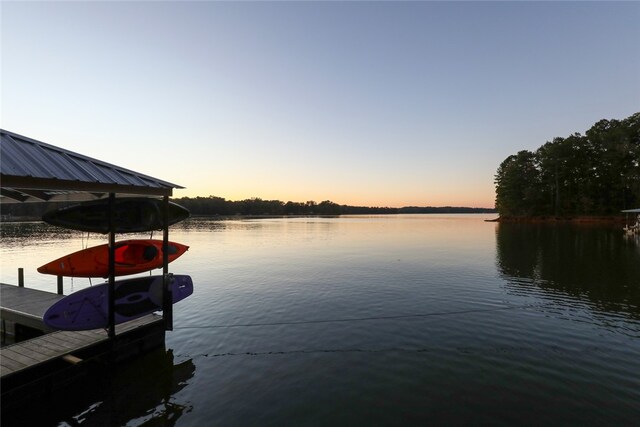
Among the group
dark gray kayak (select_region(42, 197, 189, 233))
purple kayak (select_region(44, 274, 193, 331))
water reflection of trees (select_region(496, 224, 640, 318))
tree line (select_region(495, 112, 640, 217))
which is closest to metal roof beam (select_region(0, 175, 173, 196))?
dark gray kayak (select_region(42, 197, 189, 233))

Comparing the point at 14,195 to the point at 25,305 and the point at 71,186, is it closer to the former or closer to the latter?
the point at 25,305

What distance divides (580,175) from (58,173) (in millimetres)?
125951

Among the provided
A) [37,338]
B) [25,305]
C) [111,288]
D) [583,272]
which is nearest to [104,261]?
[25,305]

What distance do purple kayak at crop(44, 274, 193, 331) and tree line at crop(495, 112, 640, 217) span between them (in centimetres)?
10781

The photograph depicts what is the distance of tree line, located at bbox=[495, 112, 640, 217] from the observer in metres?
82.2

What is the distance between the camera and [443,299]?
697 inches

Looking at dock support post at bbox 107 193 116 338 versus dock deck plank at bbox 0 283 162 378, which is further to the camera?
dock support post at bbox 107 193 116 338

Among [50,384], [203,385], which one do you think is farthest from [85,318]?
[203,385]

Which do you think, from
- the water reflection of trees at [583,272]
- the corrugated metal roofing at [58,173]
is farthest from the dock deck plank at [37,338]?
the water reflection of trees at [583,272]

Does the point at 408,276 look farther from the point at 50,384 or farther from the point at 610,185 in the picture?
the point at 610,185

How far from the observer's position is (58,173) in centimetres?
838

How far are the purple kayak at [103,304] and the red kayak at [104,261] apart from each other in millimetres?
3072

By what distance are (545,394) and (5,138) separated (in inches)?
640

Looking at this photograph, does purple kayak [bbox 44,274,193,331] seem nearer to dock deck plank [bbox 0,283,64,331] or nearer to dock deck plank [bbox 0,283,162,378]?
dock deck plank [bbox 0,283,162,378]
